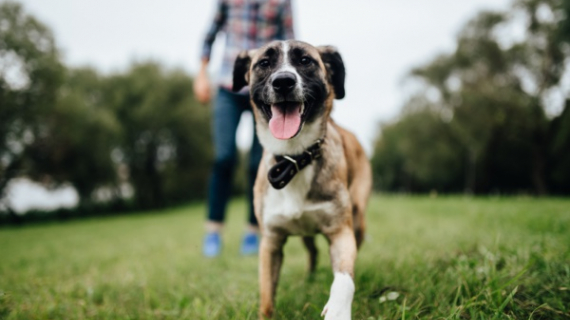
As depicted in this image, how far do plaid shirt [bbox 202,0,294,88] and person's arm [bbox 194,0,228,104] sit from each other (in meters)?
0.21

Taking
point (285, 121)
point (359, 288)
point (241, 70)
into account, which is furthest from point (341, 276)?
point (241, 70)

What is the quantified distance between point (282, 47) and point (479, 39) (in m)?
25.1

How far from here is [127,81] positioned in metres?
29.5

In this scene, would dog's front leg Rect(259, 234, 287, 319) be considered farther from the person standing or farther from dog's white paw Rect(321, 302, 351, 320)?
the person standing

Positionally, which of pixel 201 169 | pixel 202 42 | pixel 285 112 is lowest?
pixel 201 169

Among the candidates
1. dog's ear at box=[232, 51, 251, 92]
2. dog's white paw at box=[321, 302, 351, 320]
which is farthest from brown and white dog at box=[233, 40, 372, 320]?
dog's white paw at box=[321, 302, 351, 320]

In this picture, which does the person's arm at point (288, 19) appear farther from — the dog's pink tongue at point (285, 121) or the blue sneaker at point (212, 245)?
the blue sneaker at point (212, 245)

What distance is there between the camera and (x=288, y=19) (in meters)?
3.82

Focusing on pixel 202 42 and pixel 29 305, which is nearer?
pixel 29 305

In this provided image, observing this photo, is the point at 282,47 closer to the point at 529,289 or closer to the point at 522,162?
the point at 529,289

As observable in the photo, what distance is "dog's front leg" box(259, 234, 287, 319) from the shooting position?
2060 mm

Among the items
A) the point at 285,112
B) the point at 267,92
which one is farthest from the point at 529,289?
Answer: the point at 267,92

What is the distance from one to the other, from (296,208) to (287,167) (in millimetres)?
259

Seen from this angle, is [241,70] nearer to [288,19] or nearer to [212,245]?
[288,19]
